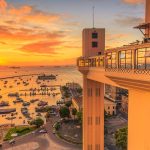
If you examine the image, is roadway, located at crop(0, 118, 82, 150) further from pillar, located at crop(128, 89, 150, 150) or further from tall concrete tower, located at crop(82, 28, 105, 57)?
pillar, located at crop(128, 89, 150, 150)

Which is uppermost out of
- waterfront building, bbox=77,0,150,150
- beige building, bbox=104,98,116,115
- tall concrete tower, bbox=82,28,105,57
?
tall concrete tower, bbox=82,28,105,57

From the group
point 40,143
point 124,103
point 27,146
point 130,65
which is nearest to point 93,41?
point 130,65

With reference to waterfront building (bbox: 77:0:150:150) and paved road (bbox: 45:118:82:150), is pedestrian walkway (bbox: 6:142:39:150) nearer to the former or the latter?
paved road (bbox: 45:118:82:150)

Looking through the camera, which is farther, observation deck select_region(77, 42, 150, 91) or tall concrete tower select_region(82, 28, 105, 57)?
tall concrete tower select_region(82, 28, 105, 57)

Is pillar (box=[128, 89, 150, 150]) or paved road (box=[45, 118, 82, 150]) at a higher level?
pillar (box=[128, 89, 150, 150])

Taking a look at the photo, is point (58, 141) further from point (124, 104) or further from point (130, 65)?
point (130, 65)

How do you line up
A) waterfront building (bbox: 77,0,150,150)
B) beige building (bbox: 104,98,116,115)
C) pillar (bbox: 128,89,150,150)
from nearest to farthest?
waterfront building (bbox: 77,0,150,150) → pillar (bbox: 128,89,150,150) → beige building (bbox: 104,98,116,115)

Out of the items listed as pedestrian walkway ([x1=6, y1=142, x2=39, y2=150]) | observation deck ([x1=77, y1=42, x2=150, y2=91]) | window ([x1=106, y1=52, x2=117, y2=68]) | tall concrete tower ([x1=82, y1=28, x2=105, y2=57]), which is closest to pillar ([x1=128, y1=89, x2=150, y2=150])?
observation deck ([x1=77, y1=42, x2=150, y2=91])

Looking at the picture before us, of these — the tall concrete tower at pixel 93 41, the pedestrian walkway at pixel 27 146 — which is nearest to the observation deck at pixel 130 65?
the tall concrete tower at pixel 93 41

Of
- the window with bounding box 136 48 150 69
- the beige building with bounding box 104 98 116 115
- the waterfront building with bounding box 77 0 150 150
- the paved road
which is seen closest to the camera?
the window with bounding box 136 48 150 69

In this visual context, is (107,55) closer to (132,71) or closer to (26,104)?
(132,71)

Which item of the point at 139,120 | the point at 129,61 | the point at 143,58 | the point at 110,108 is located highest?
the point at 143,58

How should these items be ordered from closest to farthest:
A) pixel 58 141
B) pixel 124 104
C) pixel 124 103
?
1. pixel 58 141
2. pixel 124 104
3. pixel 124 103

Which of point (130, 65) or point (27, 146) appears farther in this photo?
point (27, 146)
